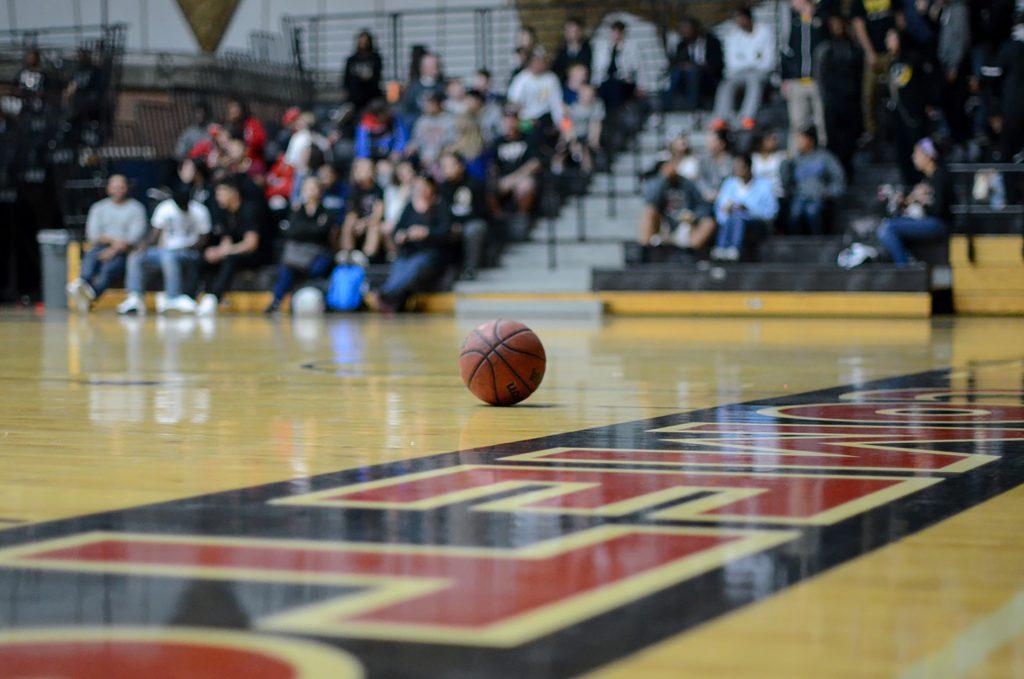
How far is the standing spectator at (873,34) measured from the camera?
54.2 ft

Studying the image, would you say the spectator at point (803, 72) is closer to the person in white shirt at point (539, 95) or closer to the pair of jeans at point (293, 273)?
the person in white shirt at point (539, 95)

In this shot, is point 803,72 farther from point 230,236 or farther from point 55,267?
point 55,267

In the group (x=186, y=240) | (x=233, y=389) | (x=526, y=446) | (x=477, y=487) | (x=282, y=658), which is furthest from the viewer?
(x=186, y=240)

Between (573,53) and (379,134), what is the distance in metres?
2.47

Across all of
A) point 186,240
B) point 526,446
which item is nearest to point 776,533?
point 526,446

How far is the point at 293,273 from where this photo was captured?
1753 cm

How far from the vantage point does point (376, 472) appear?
417 cm

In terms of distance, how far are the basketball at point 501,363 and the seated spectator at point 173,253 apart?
469 inches

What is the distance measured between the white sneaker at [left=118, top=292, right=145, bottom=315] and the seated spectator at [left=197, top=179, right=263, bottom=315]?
0.63m

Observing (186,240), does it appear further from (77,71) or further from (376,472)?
(376,472)

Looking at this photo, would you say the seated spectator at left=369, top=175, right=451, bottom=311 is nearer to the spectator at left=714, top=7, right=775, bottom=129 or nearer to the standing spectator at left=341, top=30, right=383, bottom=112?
the standing spectator at left=341, top=30, right=383, bottom=112

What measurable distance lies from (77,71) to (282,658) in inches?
759

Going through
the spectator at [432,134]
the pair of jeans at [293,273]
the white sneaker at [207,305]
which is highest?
the spectator at [432,134]

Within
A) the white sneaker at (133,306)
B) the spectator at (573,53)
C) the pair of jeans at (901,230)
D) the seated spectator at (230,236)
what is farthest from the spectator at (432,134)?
the pair of jeans at (901,230)
